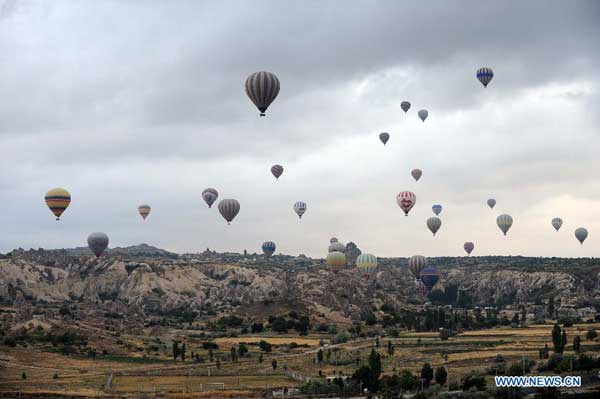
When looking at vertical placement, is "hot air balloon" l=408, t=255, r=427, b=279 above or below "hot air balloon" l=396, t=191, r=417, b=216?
below

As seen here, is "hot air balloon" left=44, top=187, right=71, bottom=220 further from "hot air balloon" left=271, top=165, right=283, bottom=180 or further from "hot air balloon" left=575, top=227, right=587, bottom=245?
"hot air balloon" left=575, top=227, right=587, bottom=245

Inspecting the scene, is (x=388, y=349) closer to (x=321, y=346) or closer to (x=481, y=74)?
(x=321, y=346)

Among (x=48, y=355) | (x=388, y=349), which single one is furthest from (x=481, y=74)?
(x=48, y=355)

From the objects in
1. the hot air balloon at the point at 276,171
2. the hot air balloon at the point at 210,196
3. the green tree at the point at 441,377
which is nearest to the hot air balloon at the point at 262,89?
the green tree at the point at 441,377

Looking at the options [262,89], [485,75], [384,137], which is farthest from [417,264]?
[262,89]

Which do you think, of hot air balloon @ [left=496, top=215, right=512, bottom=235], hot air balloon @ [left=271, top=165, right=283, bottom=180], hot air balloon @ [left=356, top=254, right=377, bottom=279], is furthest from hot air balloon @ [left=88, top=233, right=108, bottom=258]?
hot air balloon @ [left=496, top=215, right=512, bottom=235]

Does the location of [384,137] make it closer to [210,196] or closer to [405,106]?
[405,106]

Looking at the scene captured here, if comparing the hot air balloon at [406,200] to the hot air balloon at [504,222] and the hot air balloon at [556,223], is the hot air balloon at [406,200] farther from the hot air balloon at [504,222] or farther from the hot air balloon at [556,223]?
the hot air balloon at [556,223]
